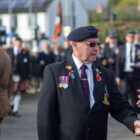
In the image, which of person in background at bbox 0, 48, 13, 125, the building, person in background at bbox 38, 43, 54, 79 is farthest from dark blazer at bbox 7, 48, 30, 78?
the building

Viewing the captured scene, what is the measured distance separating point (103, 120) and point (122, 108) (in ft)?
1.00

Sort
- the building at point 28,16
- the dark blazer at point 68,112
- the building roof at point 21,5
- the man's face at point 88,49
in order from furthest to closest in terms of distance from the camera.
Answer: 1. the building roof at point 21,5
2. the building at point 28,16
3. the man's face at point 88,49
4. the dark blazer at point 68,112

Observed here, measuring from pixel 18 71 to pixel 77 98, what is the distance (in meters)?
9.55

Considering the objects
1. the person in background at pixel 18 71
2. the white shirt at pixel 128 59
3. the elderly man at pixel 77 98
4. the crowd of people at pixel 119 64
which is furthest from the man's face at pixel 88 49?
the person in background at pixel 18 71

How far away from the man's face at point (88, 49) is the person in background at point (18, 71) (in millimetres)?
8245

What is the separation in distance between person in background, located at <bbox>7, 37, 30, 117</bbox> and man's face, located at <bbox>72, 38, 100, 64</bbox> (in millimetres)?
8245

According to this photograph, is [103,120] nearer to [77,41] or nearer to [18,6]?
[77,41]

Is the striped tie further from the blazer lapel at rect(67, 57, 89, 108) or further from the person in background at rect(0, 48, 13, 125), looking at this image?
the person in background at rect(0, 48, 13, 125)

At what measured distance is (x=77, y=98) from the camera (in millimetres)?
4723

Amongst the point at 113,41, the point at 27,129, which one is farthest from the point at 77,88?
the point at 113,41

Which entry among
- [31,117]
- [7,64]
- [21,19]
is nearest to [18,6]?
[21,19]

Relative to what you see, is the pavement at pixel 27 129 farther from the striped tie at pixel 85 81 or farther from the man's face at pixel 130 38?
the striped tie at pixel 85 81

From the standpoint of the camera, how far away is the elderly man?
4.69m

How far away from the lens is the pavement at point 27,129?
963 cm
